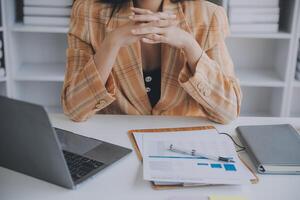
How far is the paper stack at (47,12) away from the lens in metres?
2.19

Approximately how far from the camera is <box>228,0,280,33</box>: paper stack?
2.20m

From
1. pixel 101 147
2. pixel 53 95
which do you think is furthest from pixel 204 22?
pixel 53 95

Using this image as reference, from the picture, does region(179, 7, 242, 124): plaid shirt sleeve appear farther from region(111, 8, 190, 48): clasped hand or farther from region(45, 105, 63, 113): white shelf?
region(45, 105, 63, 113): white shelf

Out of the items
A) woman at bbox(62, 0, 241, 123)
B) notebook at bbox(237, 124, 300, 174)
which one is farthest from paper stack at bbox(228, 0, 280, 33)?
notebook at bbox(237, 124, 300, 174)

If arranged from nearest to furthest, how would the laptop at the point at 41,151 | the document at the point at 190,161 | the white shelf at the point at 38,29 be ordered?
the laptop at the point at 41,151
the document at the point at 190,161
the white shelf at the point at 38,29

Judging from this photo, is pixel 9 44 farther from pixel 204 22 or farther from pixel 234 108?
pixel 234 108

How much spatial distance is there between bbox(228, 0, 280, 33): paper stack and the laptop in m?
1.36

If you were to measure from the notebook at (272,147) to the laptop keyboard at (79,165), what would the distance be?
36 cm

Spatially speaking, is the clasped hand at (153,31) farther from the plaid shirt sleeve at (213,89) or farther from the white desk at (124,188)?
the white desk at (124,188)

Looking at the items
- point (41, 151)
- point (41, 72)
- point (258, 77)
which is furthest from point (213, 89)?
point (41, 72)

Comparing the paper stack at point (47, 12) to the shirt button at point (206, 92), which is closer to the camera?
the shirt button at point (206, 92)

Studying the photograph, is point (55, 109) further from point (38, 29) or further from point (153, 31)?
point (153, 31)

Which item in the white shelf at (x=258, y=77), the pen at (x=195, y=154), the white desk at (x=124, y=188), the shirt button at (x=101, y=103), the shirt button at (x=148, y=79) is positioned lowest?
the white shelf at (x=258, y=77)

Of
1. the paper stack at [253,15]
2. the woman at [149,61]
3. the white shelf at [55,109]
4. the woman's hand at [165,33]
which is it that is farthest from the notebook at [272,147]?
the white shelf at [55,109]
